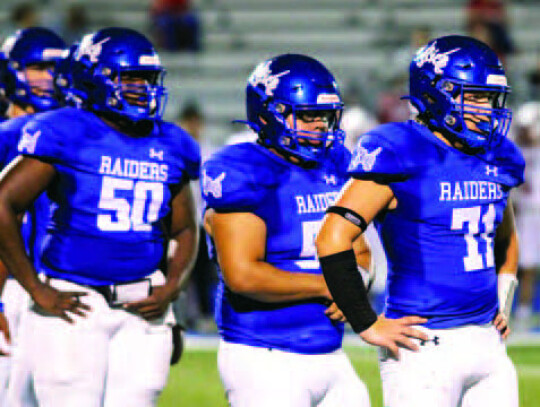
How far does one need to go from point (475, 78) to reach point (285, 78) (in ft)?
1.93

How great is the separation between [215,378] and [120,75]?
3.42 m

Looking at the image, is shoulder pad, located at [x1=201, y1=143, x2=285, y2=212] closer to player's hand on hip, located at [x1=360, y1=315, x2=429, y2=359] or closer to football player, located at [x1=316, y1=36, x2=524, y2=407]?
football player, located at [x1=316, y1=36, x2=524, y2=407]

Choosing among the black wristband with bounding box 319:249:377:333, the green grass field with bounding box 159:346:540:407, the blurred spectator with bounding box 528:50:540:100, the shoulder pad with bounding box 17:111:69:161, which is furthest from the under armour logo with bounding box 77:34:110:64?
the blurred spectator with bounding box 528:50:540:100

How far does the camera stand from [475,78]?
3.26 meters

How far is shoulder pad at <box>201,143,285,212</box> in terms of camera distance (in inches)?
130

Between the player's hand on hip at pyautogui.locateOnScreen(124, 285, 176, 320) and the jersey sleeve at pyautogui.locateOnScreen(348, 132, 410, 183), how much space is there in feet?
3.18

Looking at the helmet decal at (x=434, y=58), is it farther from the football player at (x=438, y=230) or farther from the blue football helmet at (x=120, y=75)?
the blue football helmet at (x=120, y=75)

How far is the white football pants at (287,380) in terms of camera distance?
3.23m

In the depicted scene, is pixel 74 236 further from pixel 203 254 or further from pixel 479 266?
pixel 203 254

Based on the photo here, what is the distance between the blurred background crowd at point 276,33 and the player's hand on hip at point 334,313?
8.05 m

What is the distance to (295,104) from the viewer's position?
3430 millimetres

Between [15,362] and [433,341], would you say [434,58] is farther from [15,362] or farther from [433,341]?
[15,362]

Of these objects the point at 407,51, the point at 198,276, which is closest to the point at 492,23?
the point at 407,51

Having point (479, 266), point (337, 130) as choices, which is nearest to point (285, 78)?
point (337, 130)
